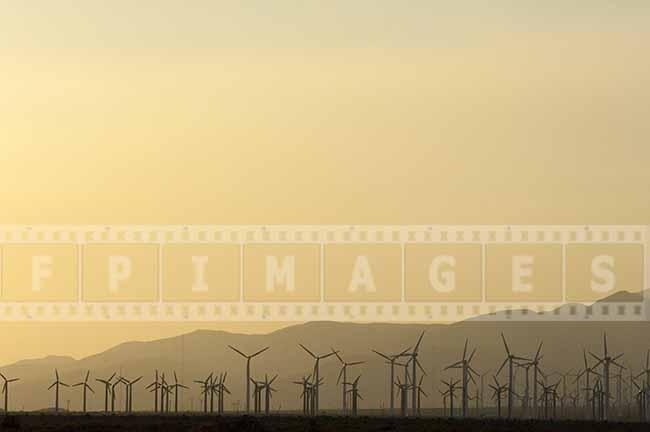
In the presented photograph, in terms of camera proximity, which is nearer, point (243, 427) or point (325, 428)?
point (243, 427)

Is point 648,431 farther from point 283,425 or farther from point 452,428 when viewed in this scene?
point 283,425

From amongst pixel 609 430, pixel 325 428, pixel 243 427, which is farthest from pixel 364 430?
pixel 609 430

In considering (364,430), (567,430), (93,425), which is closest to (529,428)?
(567,430)

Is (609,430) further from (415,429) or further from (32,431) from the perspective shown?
(32,431)

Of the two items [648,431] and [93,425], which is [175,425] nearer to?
[93,425]

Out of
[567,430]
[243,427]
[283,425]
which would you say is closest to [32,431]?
[243,427]

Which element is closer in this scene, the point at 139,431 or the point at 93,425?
A: the point at 139,431

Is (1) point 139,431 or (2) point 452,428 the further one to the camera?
(2) point 452,428
